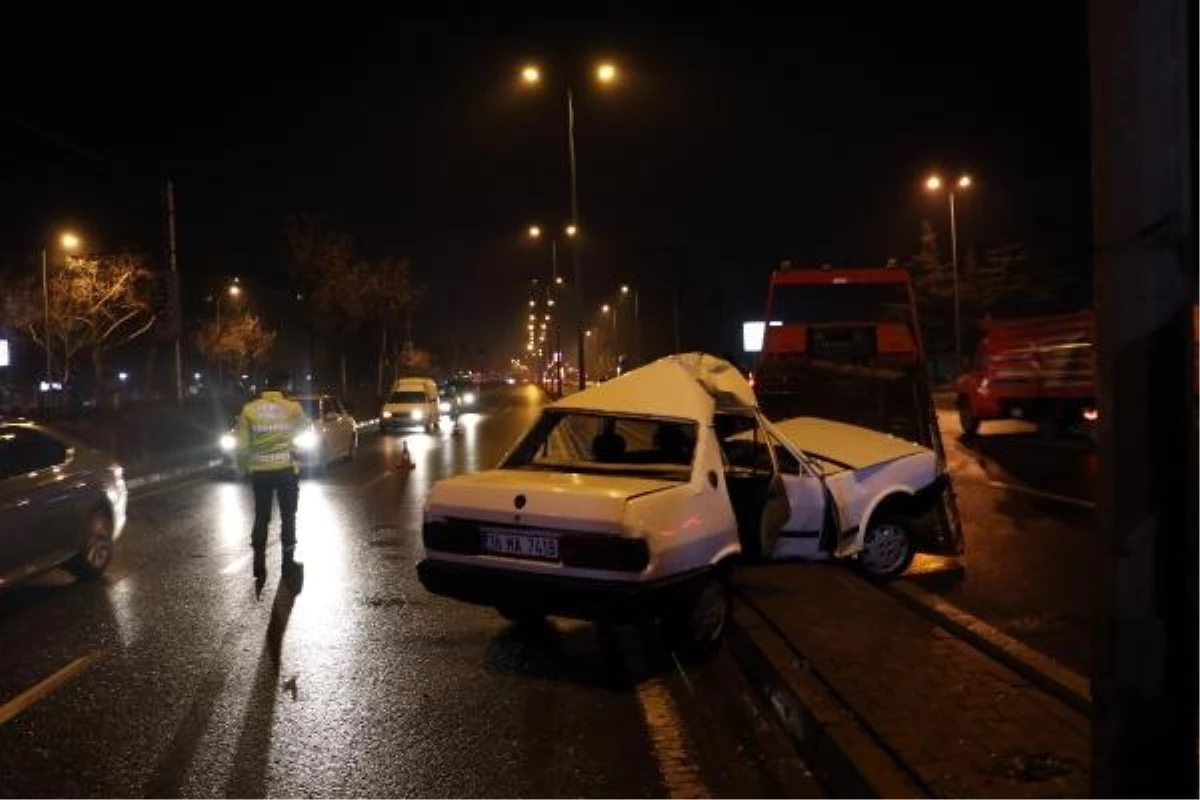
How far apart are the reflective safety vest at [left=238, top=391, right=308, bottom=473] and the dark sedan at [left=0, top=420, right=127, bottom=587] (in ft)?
4.63

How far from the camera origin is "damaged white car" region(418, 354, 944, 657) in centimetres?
629

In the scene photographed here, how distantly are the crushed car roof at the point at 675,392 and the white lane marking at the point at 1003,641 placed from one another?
1.86 meters

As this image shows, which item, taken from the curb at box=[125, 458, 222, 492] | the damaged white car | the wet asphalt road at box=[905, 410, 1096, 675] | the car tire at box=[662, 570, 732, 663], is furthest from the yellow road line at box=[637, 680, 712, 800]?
the curb at box=[125, 458, 222, 492]

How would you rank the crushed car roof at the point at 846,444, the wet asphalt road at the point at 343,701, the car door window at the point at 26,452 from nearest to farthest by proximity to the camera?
the wet asphalt road at the point at 343,701
the car door window at the point at 26,452
the crushed car roof at the point at 846,444

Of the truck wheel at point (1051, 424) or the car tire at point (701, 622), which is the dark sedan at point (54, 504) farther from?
the truck wheel at point (1051, 424)

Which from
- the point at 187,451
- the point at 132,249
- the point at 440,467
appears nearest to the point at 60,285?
the point at 132,249

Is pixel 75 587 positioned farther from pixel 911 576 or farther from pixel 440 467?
pixel 440 467

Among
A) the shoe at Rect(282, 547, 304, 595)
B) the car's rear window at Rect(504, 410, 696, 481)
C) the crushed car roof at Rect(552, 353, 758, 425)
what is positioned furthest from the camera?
the shoe at Rect(282, 547, 304, 595)

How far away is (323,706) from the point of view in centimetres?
603

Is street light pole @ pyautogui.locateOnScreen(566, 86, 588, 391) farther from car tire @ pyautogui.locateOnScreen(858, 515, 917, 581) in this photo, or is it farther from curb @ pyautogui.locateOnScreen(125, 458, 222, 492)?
car tire @ pyautogui.locateOnScreen(858, 515, 917, 581)

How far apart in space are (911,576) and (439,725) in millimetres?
5079

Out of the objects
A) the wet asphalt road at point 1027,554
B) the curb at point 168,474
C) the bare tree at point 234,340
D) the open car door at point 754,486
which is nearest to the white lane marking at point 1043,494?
the wet asphalt road at point 1027,554

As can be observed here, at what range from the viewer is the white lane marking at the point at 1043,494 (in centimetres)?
1417

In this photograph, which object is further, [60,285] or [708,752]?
[60,285]
